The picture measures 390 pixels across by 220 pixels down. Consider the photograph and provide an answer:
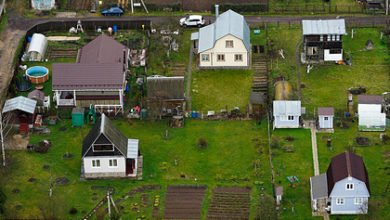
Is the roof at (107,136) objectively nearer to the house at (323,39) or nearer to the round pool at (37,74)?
the round pool at (37,74)

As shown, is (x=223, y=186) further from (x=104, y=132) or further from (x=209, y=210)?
(x=104, y=132)

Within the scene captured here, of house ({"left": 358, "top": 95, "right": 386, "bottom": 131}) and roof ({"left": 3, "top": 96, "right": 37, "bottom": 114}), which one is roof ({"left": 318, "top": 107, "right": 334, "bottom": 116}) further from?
roof ({"left": 3, "top": 96, "right": 37, "bottom": 114})

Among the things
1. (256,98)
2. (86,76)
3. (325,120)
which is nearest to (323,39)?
(256,98)

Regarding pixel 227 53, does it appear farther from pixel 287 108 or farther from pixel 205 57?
pixel 287 108

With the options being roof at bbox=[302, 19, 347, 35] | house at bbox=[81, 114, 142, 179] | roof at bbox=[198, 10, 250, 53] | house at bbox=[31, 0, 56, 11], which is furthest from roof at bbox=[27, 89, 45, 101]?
roof at bbox=[302, 19, 347, 35]

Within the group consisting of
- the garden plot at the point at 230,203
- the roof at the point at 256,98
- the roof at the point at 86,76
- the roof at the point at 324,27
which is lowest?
the garden plot at the point at 230,203

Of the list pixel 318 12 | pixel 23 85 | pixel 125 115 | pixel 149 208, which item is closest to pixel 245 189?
pixel 149 208

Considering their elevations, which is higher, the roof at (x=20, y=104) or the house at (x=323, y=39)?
the house at (x=323, y=39)

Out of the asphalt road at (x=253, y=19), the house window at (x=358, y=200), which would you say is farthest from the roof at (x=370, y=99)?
the asphalt road at (x=253, y=19)
